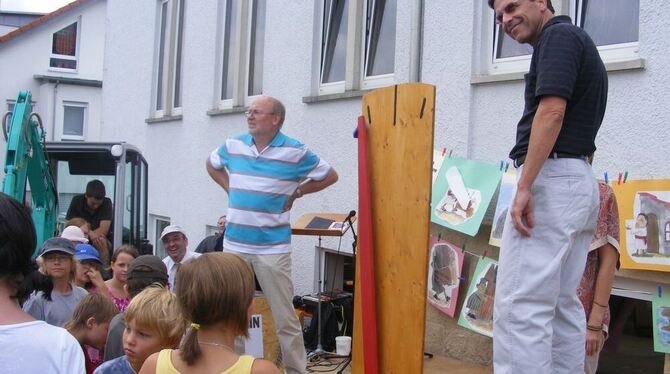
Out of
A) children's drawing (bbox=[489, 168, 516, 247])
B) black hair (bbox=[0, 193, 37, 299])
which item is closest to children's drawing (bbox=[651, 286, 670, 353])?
children's drawing (bbox=[489, 168, 516, 247])

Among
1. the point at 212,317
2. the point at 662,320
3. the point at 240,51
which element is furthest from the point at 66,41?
the point at 212,317

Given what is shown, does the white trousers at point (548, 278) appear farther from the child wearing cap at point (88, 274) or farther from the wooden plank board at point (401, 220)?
the child wearing cap at point (88, 274)

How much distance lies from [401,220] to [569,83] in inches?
55.0

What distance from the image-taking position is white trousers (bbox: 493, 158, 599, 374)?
2.67m

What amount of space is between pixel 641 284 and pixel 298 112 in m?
4.67

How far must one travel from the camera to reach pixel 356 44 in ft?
25.8

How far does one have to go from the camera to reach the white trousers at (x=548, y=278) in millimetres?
2670

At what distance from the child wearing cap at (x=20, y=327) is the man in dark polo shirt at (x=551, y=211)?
1.52 meters

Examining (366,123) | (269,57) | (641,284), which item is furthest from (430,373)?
(269,57)

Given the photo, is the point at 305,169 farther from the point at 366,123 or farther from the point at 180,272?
the point at 180,272

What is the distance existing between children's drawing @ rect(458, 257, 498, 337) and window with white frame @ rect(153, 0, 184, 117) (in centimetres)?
715

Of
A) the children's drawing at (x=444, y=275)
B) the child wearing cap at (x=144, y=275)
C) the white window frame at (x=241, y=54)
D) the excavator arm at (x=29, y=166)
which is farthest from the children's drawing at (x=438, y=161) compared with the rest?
the white window frame at (x=241, y=54)

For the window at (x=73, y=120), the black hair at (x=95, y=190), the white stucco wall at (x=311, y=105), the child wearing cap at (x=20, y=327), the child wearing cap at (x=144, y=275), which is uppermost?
the window at (x=73, y=120)

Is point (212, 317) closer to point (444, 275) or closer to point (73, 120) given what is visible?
point (444, 275)
